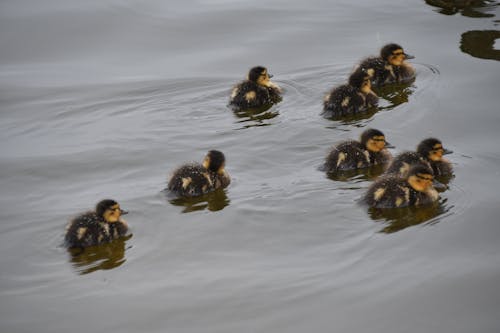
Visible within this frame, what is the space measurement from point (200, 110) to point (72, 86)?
142 centimetres

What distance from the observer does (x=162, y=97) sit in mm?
7895

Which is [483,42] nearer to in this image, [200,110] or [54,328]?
[200,110]

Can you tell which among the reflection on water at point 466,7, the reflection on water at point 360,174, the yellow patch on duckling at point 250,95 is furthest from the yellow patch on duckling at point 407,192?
the reflection on water at point 466,7

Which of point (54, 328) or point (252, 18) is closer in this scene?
point (54, 328)

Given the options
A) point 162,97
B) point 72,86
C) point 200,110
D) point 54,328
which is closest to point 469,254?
point 54,328

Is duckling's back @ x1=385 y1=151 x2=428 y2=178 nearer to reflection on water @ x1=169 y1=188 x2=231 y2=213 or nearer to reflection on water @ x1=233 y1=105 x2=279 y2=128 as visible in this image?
reflection on water @ x1=169 y1=188 x2=231 y2=213

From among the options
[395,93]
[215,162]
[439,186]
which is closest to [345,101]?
[395,93]

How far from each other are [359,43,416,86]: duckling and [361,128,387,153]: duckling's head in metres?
1.66

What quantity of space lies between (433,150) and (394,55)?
208 cm

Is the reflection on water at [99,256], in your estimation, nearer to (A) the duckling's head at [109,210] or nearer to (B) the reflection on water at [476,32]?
(A) the duckling's head at [109,210]

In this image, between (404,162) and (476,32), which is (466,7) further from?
(404,162)

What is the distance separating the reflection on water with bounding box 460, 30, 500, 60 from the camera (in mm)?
8289

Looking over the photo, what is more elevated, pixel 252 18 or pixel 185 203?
pixel 252 18

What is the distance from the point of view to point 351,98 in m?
7.30
